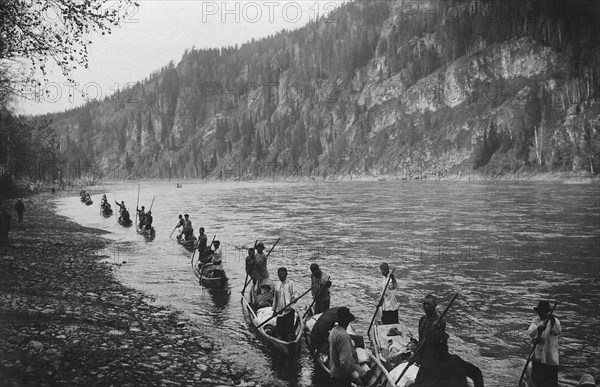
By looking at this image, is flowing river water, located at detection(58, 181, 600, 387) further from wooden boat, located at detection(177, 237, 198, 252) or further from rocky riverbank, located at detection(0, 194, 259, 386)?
rocky riverbank, located at detection(0, 194, 259, 386)

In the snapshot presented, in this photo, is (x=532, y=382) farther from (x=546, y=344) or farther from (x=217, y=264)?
(x=217, y=264)

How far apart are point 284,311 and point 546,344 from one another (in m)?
7.14

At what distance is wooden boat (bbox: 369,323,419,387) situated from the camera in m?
9.67

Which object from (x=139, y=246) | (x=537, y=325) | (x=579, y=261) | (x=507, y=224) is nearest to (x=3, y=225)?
(x=139, y=246)

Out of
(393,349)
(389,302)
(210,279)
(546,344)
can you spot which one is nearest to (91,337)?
(393,349)

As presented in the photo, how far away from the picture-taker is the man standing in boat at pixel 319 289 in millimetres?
14492

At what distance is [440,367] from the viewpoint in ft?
22.7

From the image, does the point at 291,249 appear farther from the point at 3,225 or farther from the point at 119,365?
the point at 119,365

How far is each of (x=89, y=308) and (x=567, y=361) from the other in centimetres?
1607

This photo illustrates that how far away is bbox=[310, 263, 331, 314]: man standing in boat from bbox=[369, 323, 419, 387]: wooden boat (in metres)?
1.90

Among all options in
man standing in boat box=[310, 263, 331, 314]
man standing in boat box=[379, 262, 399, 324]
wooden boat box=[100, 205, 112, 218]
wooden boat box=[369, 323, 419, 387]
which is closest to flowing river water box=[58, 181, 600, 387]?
wooden boat box=[100, 205, 112, 218]

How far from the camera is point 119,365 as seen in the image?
1076cm

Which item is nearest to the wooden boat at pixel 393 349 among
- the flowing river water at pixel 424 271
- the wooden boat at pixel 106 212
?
the flowing river water at pixel 424 271

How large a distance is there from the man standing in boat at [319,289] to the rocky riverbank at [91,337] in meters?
3.56
